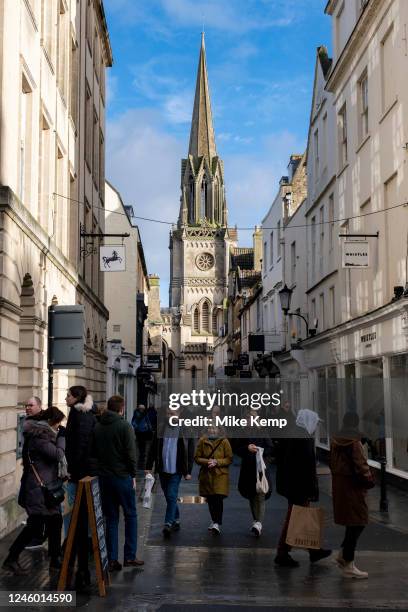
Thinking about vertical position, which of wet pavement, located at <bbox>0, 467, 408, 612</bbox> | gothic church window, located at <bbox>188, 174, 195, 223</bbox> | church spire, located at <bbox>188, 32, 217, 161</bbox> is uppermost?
church spire, located at <bbox>188, 32, 217, 161</bbox>

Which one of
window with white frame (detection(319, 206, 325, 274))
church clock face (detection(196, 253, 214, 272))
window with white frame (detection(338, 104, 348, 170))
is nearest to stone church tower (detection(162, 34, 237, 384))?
church clock face (detection(196, 253, 214, 272))

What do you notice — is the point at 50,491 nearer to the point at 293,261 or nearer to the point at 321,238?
the point at 321,238

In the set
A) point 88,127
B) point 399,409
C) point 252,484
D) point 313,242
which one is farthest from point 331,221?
point 252,484

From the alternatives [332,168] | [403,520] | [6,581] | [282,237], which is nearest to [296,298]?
[282,237]

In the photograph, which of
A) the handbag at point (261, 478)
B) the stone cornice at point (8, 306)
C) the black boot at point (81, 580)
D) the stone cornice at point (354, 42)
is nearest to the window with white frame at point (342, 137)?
the stone cornice at point (354, 42)

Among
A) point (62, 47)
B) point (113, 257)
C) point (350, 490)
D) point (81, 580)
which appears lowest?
point (81, 580)

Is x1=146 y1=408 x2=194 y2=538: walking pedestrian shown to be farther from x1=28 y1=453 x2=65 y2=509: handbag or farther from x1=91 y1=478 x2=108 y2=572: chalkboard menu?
x1=91 y1=478 x2=108 y2=572: chalkboard menu

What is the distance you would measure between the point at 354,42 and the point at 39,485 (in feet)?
52.5

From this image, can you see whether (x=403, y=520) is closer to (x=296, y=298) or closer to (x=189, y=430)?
(x=189, y=430)

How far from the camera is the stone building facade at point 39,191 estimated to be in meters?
11.5

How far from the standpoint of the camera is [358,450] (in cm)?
870

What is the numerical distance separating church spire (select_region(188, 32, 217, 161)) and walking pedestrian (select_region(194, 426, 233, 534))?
114 m

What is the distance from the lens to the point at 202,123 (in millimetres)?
125188

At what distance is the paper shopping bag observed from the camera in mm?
9031
